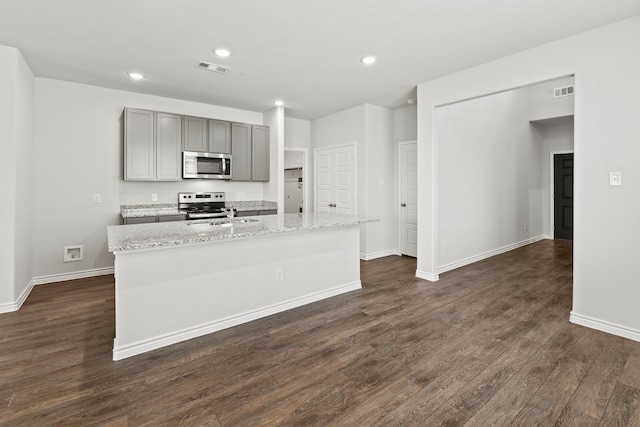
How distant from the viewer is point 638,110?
258 centimetres

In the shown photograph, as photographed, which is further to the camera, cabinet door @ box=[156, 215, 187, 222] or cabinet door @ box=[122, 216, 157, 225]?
cabinet door @ box=[156, 215, 187, 222]

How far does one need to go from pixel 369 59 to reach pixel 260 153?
2740 millimetres

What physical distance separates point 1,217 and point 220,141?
9.26 ft

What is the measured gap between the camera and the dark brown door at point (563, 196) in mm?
7207

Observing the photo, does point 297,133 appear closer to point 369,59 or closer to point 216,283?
point 369,59

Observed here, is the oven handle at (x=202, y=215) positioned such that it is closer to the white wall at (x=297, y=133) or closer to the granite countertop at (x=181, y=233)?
the granite countertop at (x=181, y=233)

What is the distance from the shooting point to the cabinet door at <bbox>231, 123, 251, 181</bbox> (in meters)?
5.34

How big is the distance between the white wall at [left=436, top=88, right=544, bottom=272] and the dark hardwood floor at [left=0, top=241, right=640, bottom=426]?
1.76 metres

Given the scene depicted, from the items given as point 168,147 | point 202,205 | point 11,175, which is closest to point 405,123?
point 202,205

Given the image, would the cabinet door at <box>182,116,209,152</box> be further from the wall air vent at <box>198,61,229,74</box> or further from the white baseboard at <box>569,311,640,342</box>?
the white baseboard at <box>569,311,640,342</box>

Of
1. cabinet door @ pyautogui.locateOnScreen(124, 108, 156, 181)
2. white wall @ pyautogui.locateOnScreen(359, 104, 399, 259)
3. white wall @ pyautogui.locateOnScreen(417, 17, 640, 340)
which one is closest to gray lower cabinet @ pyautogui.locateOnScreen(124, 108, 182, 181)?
cabinet door @ pyautogui.locateOnScreen(124, 108, 156, 181)

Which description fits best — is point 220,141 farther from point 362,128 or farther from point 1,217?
point 1,217

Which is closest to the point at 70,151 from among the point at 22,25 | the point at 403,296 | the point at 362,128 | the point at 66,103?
the point at 66,103

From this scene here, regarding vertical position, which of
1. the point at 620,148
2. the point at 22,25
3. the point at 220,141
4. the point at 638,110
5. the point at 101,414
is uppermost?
the point at 22,25
